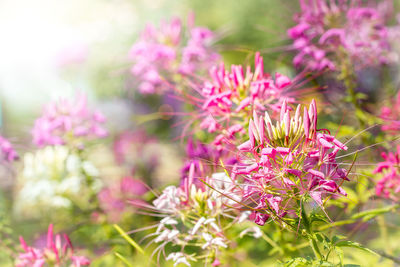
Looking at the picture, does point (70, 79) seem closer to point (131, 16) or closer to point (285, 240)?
point (131, 16)

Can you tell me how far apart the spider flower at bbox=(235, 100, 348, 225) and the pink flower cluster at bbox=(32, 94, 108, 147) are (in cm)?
52

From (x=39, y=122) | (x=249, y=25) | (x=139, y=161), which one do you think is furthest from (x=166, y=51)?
(x=249, y=25)

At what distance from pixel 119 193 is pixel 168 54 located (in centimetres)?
38

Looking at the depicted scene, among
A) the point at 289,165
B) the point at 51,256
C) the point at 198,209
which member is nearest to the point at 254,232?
the point at 198,209

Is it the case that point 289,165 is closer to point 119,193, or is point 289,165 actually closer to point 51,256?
point 51,256

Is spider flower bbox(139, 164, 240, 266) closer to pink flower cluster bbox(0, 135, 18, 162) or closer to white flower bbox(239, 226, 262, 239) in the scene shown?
white flower bbox(239, 226, 262, 239)

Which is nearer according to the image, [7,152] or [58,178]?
[7,152]

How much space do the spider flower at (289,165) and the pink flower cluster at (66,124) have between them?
1.72ft

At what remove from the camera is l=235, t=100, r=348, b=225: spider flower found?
375mm

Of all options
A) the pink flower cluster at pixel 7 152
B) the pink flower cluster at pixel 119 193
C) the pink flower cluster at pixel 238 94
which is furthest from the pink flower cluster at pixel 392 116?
the pink flower cluster at pixel 7 152

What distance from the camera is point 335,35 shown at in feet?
2.31

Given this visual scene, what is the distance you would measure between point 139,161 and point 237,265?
0.61m

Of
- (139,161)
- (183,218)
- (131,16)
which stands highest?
(131,16)

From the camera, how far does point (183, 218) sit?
52 centimetres
